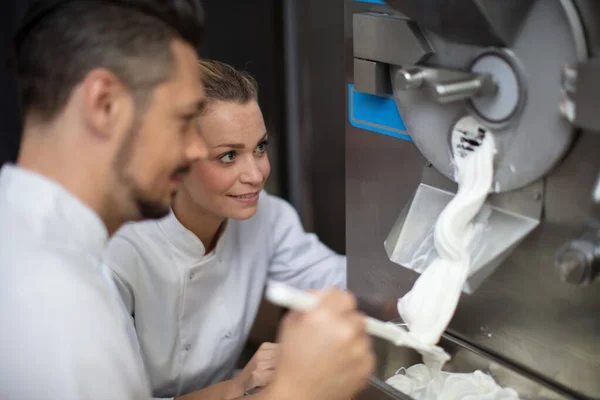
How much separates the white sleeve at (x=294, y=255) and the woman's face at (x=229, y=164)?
20cm

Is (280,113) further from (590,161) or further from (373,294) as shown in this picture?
(590,161)

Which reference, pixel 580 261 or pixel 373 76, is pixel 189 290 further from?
pixel 580 261

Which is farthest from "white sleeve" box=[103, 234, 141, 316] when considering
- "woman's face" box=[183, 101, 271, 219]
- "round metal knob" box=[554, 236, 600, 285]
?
"round metal knob" box=[554, 236, 600, 285]

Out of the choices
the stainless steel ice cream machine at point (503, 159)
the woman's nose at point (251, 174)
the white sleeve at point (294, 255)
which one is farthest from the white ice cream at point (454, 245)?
the white sleeve at point (294, 255)

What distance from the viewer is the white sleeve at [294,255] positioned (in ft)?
4.52

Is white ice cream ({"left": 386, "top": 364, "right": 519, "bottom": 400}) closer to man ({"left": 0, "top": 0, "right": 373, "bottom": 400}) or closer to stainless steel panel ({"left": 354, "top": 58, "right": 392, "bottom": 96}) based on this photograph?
man ({"left": 0, "top": 0, "right": 373, "bottom": 400})

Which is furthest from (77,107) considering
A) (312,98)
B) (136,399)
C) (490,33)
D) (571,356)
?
(312,98)

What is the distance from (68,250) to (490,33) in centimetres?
50

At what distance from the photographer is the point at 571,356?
81 centimetres

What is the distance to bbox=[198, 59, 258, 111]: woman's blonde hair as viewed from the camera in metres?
1.17

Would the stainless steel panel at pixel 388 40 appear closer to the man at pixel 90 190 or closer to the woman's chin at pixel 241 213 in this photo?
the man at pixel 90 190

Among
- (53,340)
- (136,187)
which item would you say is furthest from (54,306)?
(136,187)

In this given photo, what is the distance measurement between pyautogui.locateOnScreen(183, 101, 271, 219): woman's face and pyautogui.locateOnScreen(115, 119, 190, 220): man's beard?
0.34m

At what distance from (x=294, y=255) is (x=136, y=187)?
651 millimetres
